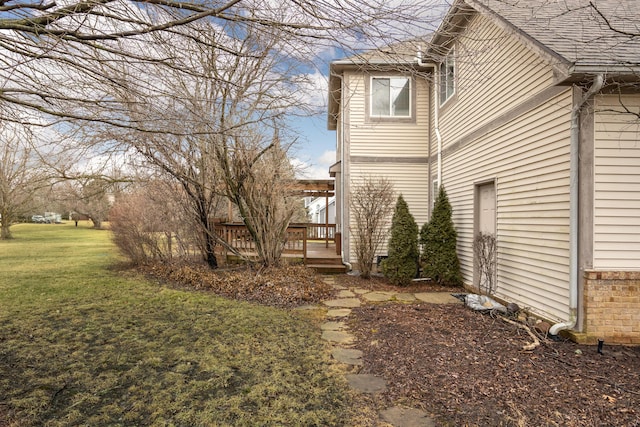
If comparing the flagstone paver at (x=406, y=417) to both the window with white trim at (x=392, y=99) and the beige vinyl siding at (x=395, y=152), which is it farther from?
the window with white trim at (x=392, y=99)

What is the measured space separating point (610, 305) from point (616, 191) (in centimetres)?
126

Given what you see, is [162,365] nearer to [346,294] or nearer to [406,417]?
[406,417]

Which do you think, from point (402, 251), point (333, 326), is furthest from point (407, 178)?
point (333, 326)

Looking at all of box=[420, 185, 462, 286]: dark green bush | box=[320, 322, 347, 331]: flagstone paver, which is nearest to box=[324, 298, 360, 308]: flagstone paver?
box=[320, 322, 347, 331]: flagstone paver

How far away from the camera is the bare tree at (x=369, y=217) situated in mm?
7883

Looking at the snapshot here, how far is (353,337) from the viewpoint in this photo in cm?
427

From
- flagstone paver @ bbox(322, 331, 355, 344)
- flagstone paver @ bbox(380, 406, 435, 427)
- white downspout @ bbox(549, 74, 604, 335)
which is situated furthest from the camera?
flagstone paver @ bbox(322, 331, 355, 344)

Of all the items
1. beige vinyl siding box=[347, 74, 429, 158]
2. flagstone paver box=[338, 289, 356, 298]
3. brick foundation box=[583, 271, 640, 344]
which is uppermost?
beige vinyl siding box=[347, 74, 429, 158]

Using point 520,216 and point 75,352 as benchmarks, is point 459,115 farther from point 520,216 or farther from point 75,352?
point 75,352

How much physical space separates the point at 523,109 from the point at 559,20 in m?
1.40

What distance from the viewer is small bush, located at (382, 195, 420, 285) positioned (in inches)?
292

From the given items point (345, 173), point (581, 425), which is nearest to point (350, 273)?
point (345, 173)

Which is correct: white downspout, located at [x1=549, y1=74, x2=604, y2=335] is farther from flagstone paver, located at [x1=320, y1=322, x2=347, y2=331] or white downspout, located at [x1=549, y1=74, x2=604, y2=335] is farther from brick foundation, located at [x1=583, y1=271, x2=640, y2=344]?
flagstone paver, located at [x1=320, y1=322, x2=347, y2=331]

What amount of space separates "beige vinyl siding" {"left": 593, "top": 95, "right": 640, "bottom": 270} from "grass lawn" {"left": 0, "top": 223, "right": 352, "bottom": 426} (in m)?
3.29
